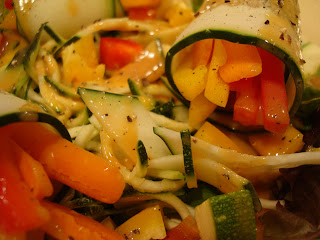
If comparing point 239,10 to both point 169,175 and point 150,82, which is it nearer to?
point 150,82

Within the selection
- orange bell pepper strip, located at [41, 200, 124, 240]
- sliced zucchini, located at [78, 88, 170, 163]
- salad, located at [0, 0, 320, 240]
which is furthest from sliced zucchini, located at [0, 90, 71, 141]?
orange bell pepper strip, located at [41, 200, 124, 240]

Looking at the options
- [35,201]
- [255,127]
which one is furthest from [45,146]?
[255,127]

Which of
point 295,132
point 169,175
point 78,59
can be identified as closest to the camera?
point 169,175

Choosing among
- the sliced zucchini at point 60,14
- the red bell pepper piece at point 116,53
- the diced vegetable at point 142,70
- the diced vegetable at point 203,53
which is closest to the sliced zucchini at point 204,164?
the diced vegetable at point 203,53

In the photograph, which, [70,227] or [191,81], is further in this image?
[191,81]

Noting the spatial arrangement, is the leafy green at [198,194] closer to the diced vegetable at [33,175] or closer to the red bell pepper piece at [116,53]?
the diced vegetable at [33,175]

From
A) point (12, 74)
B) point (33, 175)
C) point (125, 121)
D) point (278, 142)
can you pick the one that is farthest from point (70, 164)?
point (278, 142)

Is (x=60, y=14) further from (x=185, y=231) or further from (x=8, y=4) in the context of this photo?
(x=185, y=231)
